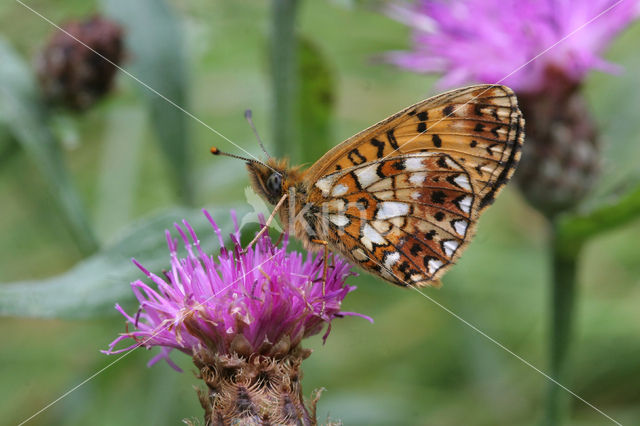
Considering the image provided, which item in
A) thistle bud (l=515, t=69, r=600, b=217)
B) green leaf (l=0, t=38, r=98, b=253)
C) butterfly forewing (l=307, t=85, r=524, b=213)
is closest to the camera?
butterfly forewing (l=307, t=85, r=524, b=213)

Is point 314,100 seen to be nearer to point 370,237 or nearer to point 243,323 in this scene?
→ point 370,237

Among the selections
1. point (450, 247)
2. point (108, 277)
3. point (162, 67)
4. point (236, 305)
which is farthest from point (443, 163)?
point (162, 67)

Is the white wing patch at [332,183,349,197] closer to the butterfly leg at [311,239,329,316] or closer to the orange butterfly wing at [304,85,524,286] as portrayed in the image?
the orange butterfly wing at [304,85,524,286]

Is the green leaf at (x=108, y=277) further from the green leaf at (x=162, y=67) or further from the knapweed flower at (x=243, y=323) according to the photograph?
the green leaf at (x=162, y=67)

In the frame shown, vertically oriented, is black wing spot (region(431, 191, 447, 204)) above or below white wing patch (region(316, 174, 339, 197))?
Answer: below

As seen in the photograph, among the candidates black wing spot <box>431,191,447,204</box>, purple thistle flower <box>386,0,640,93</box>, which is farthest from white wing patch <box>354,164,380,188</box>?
purple thistle flower <box>386,0,640,93</box>

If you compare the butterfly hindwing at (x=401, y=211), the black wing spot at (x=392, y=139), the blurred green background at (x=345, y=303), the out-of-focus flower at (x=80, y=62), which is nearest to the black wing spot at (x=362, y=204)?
the butterfly hindwing at (x=401, y=211)
